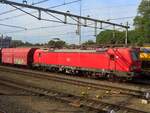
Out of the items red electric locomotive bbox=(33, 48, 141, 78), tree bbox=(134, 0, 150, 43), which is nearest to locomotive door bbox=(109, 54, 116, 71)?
red electric locomotive bbox=(33, 48, 141, 78)

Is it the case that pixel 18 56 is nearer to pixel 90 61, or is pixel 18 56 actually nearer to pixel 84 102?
pixel 90 61

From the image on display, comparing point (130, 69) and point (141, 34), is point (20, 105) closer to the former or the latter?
point (130, 69)

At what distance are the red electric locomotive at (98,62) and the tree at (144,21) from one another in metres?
46.5

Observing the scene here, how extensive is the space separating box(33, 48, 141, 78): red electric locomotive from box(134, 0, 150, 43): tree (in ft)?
153

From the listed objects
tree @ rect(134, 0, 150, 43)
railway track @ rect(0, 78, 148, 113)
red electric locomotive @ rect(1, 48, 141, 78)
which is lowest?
railway track @ rect(0, 78, 148, 113)

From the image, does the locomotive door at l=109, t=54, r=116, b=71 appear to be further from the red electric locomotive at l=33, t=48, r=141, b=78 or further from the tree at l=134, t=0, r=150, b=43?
the tree at l=134, t=0, r=150, b=43

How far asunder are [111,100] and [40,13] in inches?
570

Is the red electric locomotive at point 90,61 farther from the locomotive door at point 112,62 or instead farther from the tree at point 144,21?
the tree at point 144,21

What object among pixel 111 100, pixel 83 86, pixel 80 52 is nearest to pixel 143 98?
pixel 111 100

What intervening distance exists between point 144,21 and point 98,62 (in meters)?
57.3

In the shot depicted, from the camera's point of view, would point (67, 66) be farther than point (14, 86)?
Yes

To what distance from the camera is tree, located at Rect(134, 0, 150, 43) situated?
79.6 m

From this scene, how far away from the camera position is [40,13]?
3009cm

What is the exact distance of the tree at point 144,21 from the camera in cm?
7962
